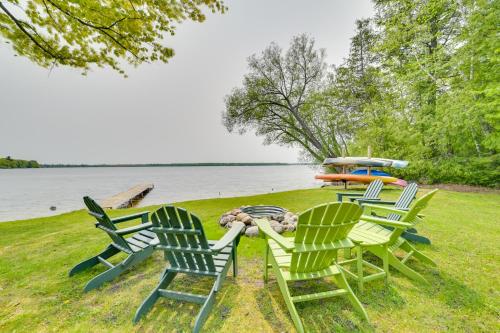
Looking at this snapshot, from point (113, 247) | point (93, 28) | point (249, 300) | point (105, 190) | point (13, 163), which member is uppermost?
point (93, 28)

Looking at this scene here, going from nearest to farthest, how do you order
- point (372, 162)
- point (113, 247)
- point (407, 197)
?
point (113, 247)
point (407, 197)
point (372, 162)

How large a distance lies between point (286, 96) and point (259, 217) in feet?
50.5

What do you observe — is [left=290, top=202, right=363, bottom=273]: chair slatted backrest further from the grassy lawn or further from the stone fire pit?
the stone fire pit

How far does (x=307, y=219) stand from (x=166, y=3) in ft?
20.6

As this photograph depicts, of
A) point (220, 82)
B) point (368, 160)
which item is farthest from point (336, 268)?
point (220, 82)

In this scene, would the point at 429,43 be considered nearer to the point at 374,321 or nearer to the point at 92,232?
the point at 374,321

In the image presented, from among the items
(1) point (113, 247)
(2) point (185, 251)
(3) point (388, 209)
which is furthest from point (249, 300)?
(3) point (388, 209)

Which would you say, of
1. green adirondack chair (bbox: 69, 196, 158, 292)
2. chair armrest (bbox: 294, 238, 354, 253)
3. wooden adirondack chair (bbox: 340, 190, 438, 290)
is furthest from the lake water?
chair armrest (bbox: 294, 238, 354, 253)

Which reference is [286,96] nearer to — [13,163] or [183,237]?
[183,237]

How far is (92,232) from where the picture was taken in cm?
566

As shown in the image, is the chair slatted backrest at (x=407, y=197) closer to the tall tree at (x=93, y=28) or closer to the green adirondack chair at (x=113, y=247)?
the green adirondack chair at (x=113, y=247)

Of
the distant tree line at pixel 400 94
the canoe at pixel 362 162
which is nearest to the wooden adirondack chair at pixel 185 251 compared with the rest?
the canoe at pixel 362 162

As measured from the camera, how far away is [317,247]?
219cm

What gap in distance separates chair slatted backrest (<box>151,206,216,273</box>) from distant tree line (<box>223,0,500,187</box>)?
12.3 m
